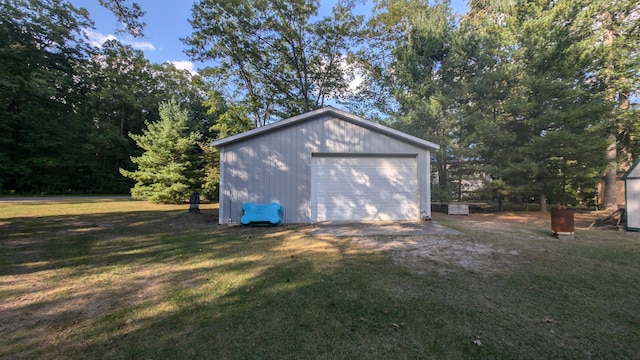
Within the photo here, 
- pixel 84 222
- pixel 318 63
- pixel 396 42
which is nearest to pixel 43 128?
pixel 84 222

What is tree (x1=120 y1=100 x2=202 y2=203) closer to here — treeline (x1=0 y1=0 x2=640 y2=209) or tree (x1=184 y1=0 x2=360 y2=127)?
treeline (x1=0 y1=0 x2=640 y2=209)

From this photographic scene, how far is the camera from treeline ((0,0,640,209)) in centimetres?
1163

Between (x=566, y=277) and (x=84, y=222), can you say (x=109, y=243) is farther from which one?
(x=566, y=277)

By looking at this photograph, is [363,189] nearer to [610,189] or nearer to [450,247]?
[450,247]

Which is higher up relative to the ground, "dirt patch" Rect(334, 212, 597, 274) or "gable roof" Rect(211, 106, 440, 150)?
"gable roof" Rect(211, 106, 440, 150)

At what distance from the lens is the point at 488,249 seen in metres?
5.45

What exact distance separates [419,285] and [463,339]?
121cm

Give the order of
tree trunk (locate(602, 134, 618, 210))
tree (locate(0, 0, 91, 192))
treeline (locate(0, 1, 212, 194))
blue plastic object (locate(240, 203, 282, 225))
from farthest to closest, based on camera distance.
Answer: treeline (locate(0, 1, 212, 194))
tree (locate(0, 0, 91, 192))
tree trunk (locate(602, 134, 618, 210))
blue plastic object (locate(240, 203, 282, 225))

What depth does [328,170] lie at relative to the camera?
29.3 feet

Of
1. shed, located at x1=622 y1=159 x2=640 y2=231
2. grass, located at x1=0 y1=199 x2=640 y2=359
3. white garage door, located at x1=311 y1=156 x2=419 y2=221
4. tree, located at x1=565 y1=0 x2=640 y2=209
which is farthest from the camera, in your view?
tree, located at x1=565 y1=0 x2=640 y2=209

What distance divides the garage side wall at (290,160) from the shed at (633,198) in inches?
198

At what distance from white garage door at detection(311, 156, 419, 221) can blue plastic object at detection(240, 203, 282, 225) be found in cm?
129

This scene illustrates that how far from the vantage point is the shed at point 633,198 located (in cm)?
713

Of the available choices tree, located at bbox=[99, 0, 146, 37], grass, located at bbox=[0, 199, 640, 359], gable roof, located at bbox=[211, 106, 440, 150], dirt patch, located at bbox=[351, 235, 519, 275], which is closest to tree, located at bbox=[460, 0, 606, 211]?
gable roof, located at bbox=[211, 106, 440, 150]
